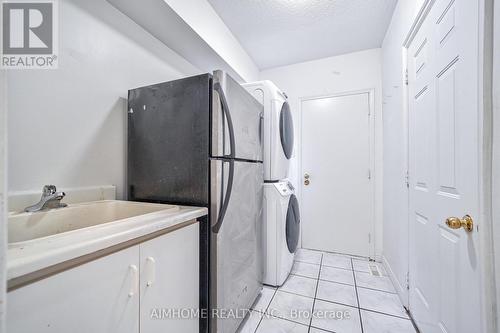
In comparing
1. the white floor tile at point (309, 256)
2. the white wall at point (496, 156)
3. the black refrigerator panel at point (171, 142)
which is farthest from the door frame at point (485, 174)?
the white floor tile at point (309, 256)

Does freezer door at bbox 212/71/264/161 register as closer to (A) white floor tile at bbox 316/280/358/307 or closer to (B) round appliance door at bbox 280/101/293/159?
(B) round appliance door at bbox 280/101/293/159

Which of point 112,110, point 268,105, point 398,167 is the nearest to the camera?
point 112,110

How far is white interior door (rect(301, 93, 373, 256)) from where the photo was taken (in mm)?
2719

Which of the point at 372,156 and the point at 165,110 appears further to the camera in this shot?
the point at 372,156

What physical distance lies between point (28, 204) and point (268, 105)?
71.0 inches

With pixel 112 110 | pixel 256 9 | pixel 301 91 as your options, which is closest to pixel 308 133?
pixel 301 91

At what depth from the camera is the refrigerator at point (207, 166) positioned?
1.17 m

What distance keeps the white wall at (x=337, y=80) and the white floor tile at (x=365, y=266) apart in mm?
152

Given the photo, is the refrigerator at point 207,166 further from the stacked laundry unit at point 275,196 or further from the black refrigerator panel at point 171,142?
the stacked laundry unit at point 275,196

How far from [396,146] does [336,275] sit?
4.77 feet

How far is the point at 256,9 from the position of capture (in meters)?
1.99

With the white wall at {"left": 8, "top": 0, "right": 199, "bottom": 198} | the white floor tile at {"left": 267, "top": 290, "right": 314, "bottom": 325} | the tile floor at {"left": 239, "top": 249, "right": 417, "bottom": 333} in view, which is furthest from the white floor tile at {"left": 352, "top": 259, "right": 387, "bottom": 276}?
the white wall at {"left": 8, "top": 0, "right": 199, "bottom": 198}

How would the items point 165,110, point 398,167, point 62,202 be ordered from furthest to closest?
point 398,167 → point 165,110 → point 62,202

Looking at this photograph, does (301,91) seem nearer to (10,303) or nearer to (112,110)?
(112,110)
